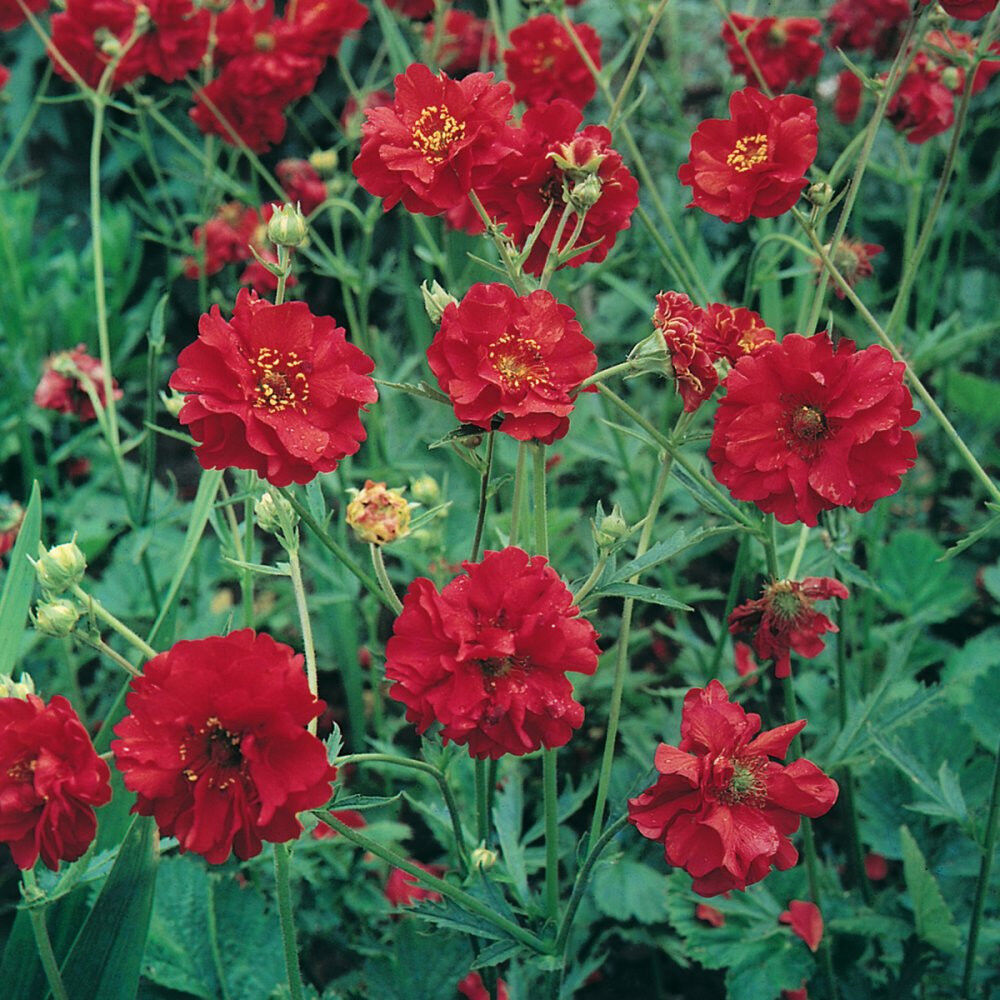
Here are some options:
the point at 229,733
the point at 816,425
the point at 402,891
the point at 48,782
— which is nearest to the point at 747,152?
the point at 816,425

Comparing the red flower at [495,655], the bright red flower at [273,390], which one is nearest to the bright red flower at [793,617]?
the red flower at [495,655]

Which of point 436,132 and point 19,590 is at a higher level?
point 436,132

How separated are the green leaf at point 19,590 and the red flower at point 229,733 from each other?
372 mm

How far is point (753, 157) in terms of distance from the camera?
1020mm

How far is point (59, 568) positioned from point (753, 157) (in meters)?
0.72

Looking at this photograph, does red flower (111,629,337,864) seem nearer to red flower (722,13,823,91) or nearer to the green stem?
the green stem

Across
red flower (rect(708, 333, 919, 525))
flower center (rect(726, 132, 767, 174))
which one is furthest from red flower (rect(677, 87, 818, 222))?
red flower (rect(708, 333, 919, 525))

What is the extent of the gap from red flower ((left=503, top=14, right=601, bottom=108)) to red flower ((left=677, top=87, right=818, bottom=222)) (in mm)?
529

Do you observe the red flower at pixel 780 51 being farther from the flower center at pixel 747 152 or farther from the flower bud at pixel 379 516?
the flower bud at pixel 379 516

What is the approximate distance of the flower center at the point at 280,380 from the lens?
84 cm

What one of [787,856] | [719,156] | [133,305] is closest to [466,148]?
[719,156]

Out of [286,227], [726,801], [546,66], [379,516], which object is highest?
[286,227]

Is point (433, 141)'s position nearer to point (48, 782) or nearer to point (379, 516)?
point (379, 516)

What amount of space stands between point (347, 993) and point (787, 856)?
2.61 ft
